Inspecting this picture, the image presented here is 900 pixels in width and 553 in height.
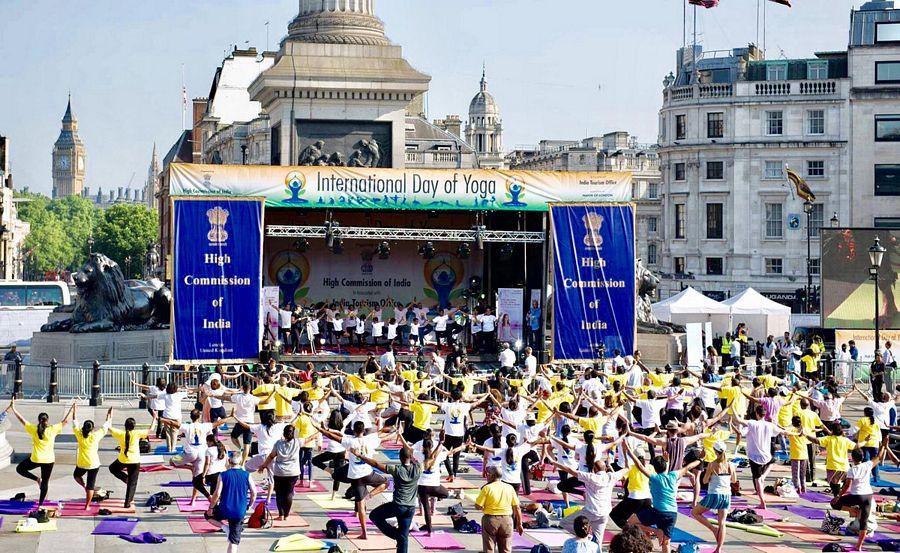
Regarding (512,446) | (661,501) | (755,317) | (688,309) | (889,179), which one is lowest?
(661,501)

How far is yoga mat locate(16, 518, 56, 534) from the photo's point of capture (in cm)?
1850

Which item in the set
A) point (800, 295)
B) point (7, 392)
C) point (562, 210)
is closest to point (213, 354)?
point (7, 392)

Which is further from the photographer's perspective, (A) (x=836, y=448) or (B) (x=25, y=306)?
(B) (x=25, y=306)

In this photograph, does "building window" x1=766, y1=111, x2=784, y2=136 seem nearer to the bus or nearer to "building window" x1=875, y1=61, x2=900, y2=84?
"building window" x1=875, y1=61, x2=900, y2=84

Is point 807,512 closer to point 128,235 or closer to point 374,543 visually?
point 374,543

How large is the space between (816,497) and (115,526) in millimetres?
11530

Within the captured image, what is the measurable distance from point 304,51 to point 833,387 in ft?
81.1

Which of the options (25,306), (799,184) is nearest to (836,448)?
(25,306)

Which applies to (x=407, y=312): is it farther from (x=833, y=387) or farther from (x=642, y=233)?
(x=642, y=233)

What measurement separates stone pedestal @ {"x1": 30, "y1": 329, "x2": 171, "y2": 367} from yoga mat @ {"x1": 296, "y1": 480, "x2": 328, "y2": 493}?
17507mm

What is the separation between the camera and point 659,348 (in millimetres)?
44094

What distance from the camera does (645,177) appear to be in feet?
378

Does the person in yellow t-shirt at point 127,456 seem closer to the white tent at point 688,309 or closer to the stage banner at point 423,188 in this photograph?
the stage banner at point 423,188

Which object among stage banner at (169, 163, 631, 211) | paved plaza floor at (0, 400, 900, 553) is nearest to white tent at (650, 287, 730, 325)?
stage banner at (169, 163, 631, 211)
